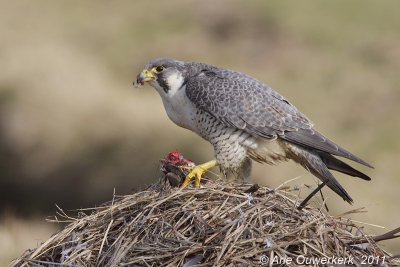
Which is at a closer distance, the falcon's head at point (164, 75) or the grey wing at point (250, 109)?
the grey wing at point (250, 109)

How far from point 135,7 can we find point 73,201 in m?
7.24

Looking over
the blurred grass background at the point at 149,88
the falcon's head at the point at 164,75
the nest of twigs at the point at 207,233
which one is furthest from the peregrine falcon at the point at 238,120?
the blurred grass background at the point at 149,88

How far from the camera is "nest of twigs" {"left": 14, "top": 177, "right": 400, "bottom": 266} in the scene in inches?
166

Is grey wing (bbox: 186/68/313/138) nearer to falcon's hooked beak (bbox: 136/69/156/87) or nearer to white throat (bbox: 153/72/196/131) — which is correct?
white throat (bbox: 153/72/196/131)

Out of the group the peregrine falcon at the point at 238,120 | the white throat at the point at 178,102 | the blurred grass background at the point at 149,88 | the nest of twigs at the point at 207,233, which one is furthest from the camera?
the blurred grass background at the point at 149,88

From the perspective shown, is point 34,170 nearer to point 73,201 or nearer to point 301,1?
point 73,201

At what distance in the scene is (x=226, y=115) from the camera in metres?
6.45

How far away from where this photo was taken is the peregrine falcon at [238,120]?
21.0 ft

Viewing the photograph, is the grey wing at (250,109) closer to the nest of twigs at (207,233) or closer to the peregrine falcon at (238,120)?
the peregrine falcon at (238,120)

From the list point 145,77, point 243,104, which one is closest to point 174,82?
point 145,77

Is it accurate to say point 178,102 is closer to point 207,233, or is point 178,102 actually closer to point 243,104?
point 243,104

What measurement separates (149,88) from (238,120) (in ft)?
25.0

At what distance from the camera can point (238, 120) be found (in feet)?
21.2

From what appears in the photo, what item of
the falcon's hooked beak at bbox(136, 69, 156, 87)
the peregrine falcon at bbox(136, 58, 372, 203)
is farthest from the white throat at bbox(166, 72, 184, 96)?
the falcon's hooked beak at bbox(136, 69, 156, 87)
